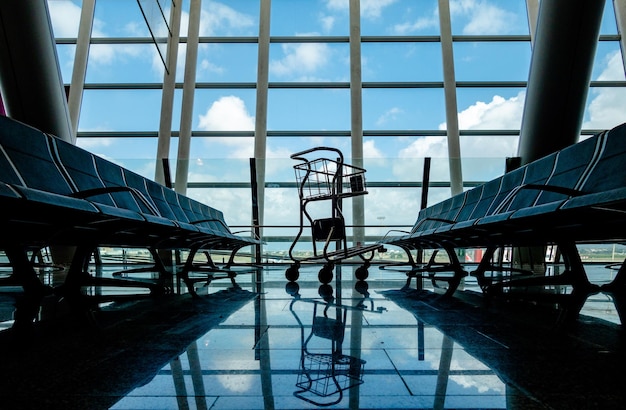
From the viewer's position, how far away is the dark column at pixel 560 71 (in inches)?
186

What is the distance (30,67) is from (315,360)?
5095 millimetres

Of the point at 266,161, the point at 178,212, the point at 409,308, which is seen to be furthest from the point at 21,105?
the point at 409,308

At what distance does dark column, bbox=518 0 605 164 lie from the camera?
4727 mm

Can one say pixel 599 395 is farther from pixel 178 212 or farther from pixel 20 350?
pixel 178 212

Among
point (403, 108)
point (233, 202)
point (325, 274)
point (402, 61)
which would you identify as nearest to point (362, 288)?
point (325, 274)

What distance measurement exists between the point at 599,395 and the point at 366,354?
1.82 ft

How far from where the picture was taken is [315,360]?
43.2 inches

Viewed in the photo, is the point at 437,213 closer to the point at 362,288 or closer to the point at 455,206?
the point at 455,206

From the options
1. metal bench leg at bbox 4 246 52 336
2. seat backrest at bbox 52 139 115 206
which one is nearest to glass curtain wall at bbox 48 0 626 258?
seat backrest at bbox 52 139 115 206

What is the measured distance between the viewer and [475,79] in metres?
9.02

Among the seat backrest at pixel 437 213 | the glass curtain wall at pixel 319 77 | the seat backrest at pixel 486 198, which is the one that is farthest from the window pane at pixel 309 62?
the seat backrest at pixel 486 198

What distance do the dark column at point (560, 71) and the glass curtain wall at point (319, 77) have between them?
3.49m

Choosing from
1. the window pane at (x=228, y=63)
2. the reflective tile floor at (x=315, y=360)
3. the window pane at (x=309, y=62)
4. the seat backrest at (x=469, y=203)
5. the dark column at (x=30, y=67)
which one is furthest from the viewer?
the window pane at (x=228, y=63)

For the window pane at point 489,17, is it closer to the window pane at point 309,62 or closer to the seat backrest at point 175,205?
the window pane at point 309,62
